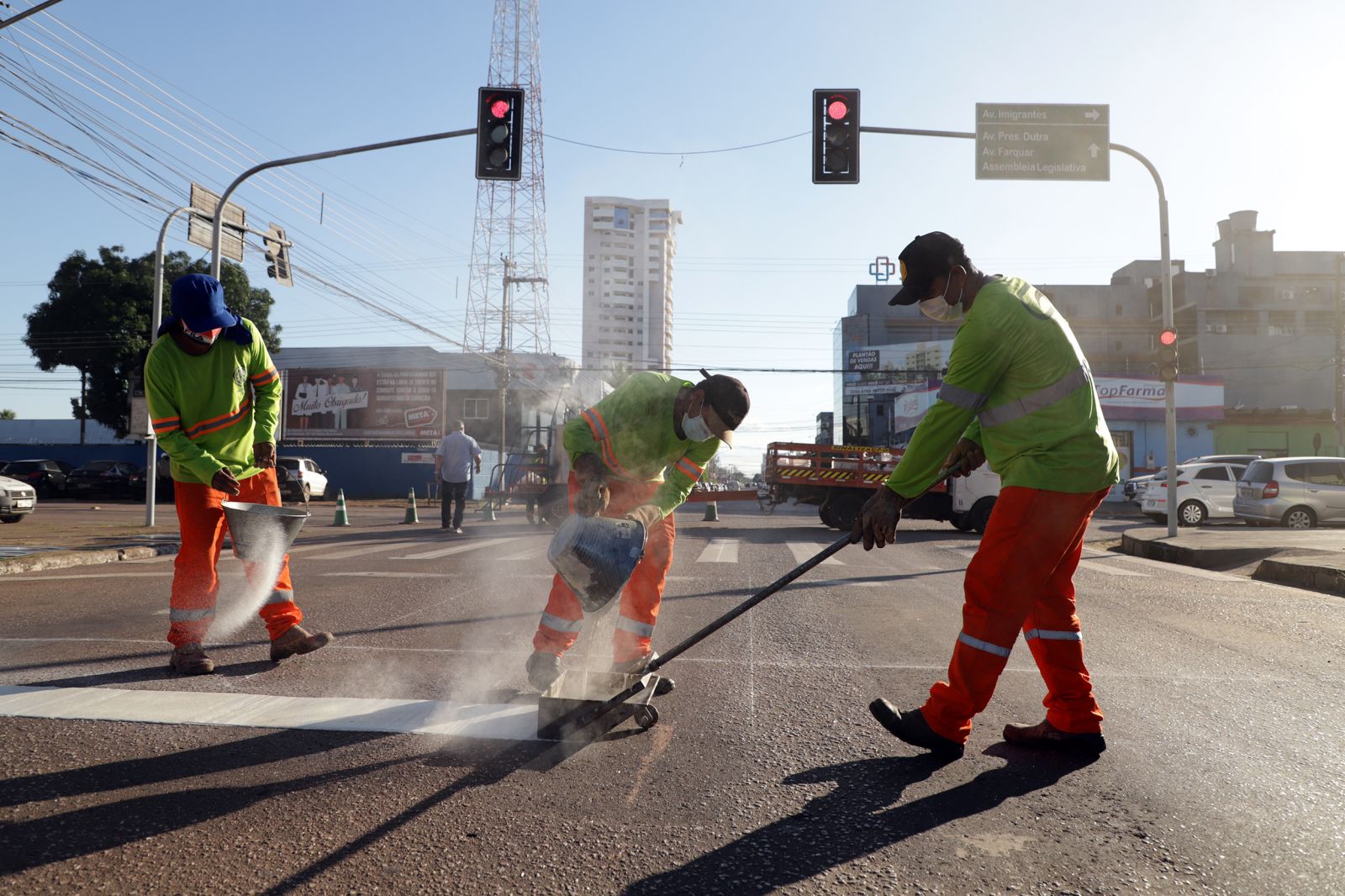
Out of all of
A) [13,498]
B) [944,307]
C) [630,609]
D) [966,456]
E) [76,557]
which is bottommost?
[76,557]

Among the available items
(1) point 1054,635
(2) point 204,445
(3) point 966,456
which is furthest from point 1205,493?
(2) point 204,445

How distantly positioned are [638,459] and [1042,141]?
36.9ft

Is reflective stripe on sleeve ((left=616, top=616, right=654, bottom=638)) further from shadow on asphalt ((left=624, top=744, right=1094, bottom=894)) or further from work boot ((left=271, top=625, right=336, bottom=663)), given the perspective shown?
work boot ((left=271, top=625, right=336, bottom=663))

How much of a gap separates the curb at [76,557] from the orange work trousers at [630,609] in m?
7.13

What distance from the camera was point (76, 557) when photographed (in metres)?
9.45

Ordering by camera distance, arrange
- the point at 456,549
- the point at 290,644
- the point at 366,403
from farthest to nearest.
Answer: the point at 366,403, the point at 456,549, the point at 290,644

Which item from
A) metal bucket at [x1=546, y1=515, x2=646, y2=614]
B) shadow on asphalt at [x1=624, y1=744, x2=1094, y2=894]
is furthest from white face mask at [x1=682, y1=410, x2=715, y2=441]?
shadow on asphalt at [x1=624, y1=744, x2=1094, y2=894]

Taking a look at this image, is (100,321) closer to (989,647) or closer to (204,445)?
(204,445)

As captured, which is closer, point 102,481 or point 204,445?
point 204,445

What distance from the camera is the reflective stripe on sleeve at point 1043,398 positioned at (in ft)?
10.2

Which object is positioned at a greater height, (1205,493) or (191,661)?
(1205,493)

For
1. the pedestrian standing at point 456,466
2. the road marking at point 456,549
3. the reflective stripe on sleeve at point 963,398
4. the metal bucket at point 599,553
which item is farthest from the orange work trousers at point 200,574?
the pedestrian standing at point 456,466

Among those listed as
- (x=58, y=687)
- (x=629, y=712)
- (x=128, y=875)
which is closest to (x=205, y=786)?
(x=128, y=875)

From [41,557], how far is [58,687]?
635 cm
